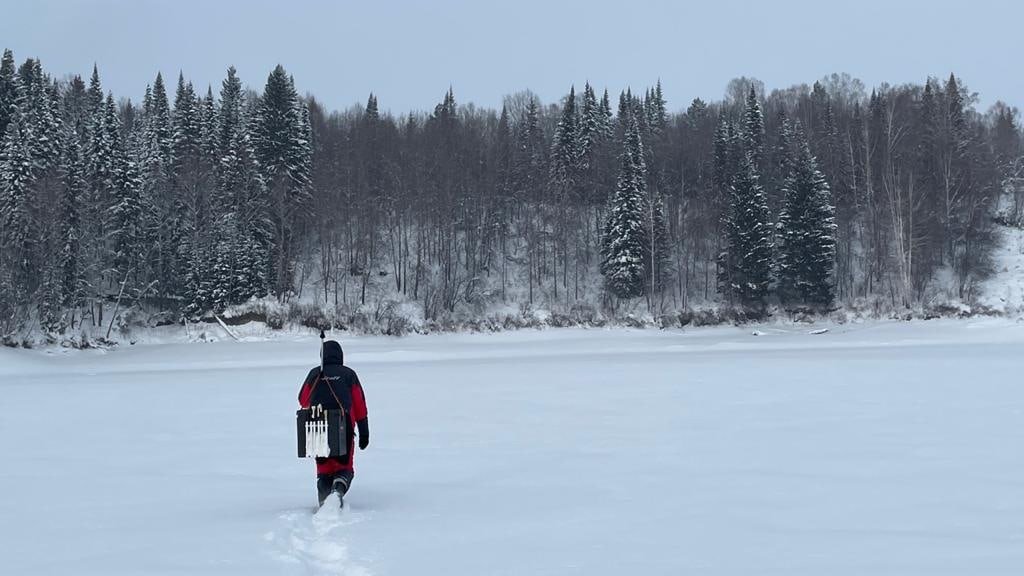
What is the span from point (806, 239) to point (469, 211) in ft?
75.1

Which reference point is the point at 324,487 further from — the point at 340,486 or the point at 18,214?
the point at 18,214

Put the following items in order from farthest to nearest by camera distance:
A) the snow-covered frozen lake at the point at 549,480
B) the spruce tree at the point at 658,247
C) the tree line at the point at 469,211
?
the spruce tree at the point at 658,247
the tree line at the point at 469,211
the snow-covered frozen lake at the point at 549,480

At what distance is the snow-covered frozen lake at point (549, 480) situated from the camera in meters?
5.07

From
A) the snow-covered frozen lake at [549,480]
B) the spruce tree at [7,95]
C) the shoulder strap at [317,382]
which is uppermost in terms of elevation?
the spruce tree at [7,95]

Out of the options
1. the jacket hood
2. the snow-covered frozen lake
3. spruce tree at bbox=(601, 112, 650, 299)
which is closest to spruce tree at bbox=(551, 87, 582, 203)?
spruce tree at bbox=(601, 112, 650, 299)

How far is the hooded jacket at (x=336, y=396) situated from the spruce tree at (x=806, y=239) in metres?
45.6

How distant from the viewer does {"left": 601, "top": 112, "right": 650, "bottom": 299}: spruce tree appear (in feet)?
160

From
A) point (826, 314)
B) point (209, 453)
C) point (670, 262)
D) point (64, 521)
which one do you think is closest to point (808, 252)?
point (826, 314)

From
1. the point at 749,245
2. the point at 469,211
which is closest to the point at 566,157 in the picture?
the point at 469,211

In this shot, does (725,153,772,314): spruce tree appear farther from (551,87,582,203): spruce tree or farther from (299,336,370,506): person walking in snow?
(299,336,370,506): person walking in snow

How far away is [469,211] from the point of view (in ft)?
178

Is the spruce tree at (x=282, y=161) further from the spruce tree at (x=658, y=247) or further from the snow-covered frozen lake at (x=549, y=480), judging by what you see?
the snow-covered frozen lake at (x=549, y=480)

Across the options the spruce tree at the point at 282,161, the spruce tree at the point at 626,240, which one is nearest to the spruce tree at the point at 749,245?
the spruce tree at the point at 626,240

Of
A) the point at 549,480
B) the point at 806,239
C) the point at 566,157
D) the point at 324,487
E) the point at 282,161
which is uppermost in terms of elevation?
the point at 566,157
